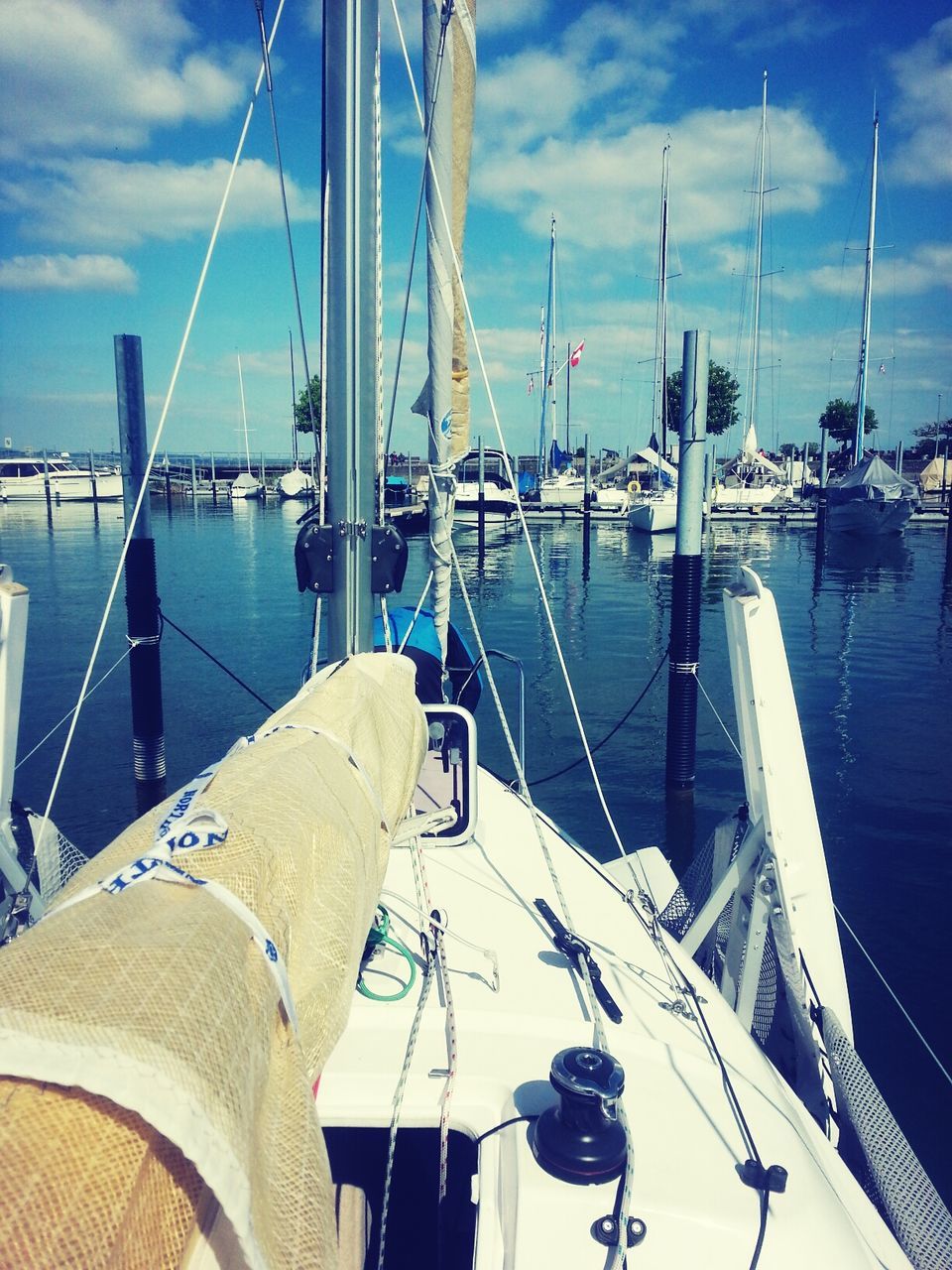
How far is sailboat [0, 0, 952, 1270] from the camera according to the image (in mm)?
953

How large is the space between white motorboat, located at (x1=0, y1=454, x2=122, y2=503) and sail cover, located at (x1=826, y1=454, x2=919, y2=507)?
44.7 m

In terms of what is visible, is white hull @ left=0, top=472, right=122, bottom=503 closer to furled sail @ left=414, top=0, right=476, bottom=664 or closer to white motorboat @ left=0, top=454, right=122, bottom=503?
white motorboat @ left=0, top=454, right=122, bottom=503

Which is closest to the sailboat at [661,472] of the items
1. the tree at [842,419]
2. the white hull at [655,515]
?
the white hull at [655,515]

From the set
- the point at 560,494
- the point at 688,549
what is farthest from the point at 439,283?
the point at 560,494

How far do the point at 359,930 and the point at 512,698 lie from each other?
11.3m

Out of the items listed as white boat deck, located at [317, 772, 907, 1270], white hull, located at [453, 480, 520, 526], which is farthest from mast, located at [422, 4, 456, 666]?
white hull, located at [453, 480, 520, 526]

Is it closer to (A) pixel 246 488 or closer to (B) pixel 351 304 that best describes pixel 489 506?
(A) pixel 246 488

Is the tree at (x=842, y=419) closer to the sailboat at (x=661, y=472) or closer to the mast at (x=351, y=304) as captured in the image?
the sailboat at (x=661, y=472)

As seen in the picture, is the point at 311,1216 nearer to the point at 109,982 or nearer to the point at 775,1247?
the point at 109,982

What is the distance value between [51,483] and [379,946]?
6293 centimetres

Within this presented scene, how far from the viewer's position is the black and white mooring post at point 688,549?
8.00 metres

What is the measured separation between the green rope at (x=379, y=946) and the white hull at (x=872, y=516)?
125 feet

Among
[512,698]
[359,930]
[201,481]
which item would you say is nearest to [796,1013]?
[359,930]

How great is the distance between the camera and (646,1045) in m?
2.60
